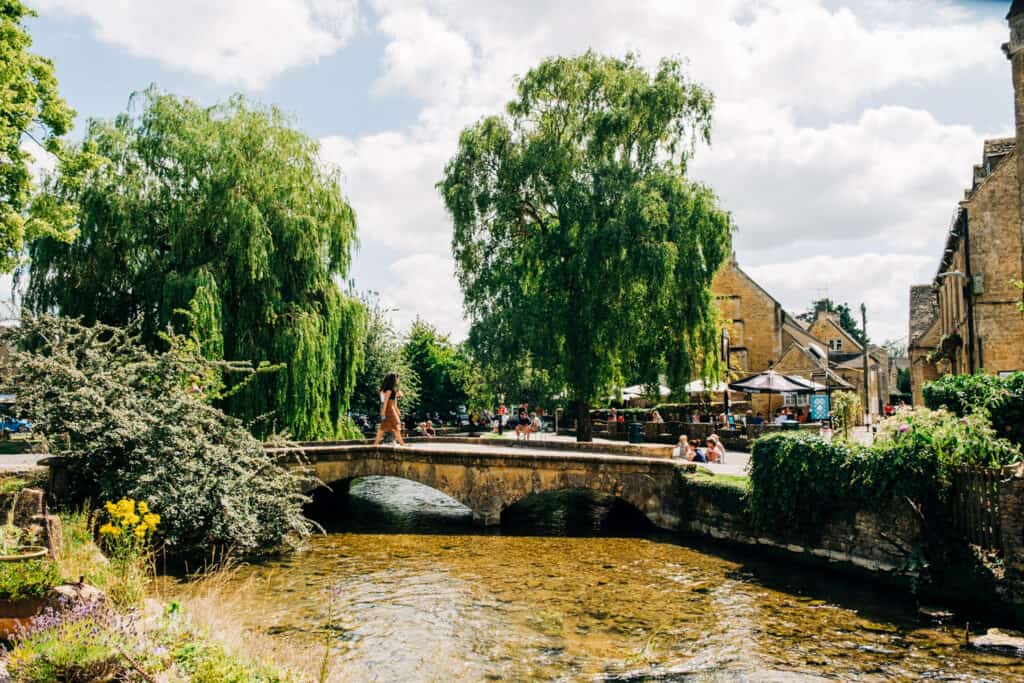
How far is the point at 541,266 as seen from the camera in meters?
23.2

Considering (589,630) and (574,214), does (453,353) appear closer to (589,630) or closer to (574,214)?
(574,214)

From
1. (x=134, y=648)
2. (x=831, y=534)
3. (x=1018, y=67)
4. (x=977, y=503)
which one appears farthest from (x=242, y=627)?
(x=1018, y=67)

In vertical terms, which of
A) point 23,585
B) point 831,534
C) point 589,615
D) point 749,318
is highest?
point 749,318

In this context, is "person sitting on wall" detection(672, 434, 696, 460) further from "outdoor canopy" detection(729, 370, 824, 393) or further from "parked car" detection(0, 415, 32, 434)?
Result: "parked car" detection(0, 415, 32, 434)

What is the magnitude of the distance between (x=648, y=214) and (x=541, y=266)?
12.1 ft

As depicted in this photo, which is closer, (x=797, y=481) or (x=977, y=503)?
(x=977, y=503)

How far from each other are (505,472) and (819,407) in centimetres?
1966

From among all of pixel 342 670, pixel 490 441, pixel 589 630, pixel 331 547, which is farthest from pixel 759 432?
pixel 342 670

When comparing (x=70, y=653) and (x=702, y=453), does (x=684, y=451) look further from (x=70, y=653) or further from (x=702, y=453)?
(x=70, y=653)

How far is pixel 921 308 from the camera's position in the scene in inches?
2044

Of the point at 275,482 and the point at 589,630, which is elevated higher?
the point at 275,482

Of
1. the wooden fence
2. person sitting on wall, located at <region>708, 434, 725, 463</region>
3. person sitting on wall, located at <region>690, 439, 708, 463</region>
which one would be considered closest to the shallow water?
the wooden fence

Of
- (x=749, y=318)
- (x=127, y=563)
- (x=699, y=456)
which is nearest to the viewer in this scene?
(x=127, y=563)

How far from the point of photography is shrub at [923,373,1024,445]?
15734 mm
